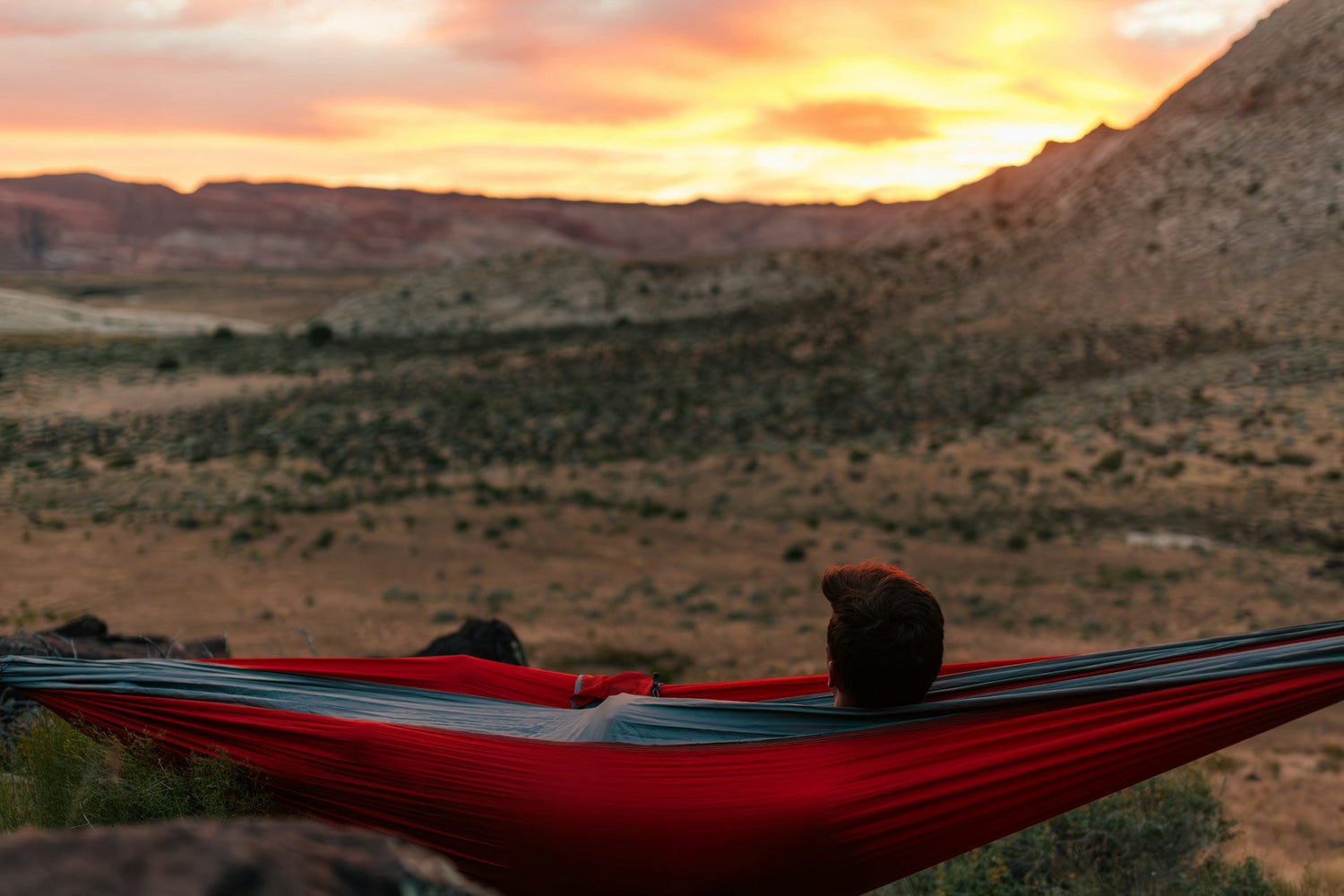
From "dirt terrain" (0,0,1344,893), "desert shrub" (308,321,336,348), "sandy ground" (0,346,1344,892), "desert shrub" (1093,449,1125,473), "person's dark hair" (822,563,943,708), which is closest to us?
"person's dark hair" (822,563,943,708)

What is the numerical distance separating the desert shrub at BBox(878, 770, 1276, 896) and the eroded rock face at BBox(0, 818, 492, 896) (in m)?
3.98

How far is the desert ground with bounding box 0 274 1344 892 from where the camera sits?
1382 centimetres

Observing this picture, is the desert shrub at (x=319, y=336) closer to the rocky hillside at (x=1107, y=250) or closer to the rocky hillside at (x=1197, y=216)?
the rocky hillside at (x=1107, y=250)

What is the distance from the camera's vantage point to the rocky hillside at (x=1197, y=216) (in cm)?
3872

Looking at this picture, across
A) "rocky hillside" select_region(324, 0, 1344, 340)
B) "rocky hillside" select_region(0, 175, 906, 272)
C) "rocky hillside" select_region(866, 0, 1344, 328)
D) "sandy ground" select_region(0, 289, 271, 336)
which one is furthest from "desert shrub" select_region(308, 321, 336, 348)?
"rocky hillside" select_region(0, 175, 906, 272)

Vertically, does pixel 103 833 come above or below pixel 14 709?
above

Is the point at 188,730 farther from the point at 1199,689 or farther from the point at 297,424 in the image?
the point at 297,424

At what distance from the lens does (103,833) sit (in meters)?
1.16

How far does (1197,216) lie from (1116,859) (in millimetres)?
46613

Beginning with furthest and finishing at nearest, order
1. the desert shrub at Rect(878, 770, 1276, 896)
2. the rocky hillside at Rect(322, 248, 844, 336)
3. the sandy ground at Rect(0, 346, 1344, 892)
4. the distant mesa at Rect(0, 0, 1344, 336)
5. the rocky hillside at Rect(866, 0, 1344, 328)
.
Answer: the rocky hillside at Rect(322, 248, 844, 336), the distant mesa at Rect(0, 0, 1344, 336), the rocky hillside at Rect(866, 0, 1344, 328), the sandy ground at Rect(0, 346, 1344, 892), the desert shrub at Rect(878, 770, 1276, 896)

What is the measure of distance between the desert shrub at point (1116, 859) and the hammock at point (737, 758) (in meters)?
2.04

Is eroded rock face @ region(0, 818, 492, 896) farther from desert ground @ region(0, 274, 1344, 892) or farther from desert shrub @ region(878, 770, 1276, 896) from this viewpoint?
desert ground @ region(0, 274, 1344, 892)

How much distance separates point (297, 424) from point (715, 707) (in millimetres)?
31085

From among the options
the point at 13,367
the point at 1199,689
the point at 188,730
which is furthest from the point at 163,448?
the point at 1199,689
